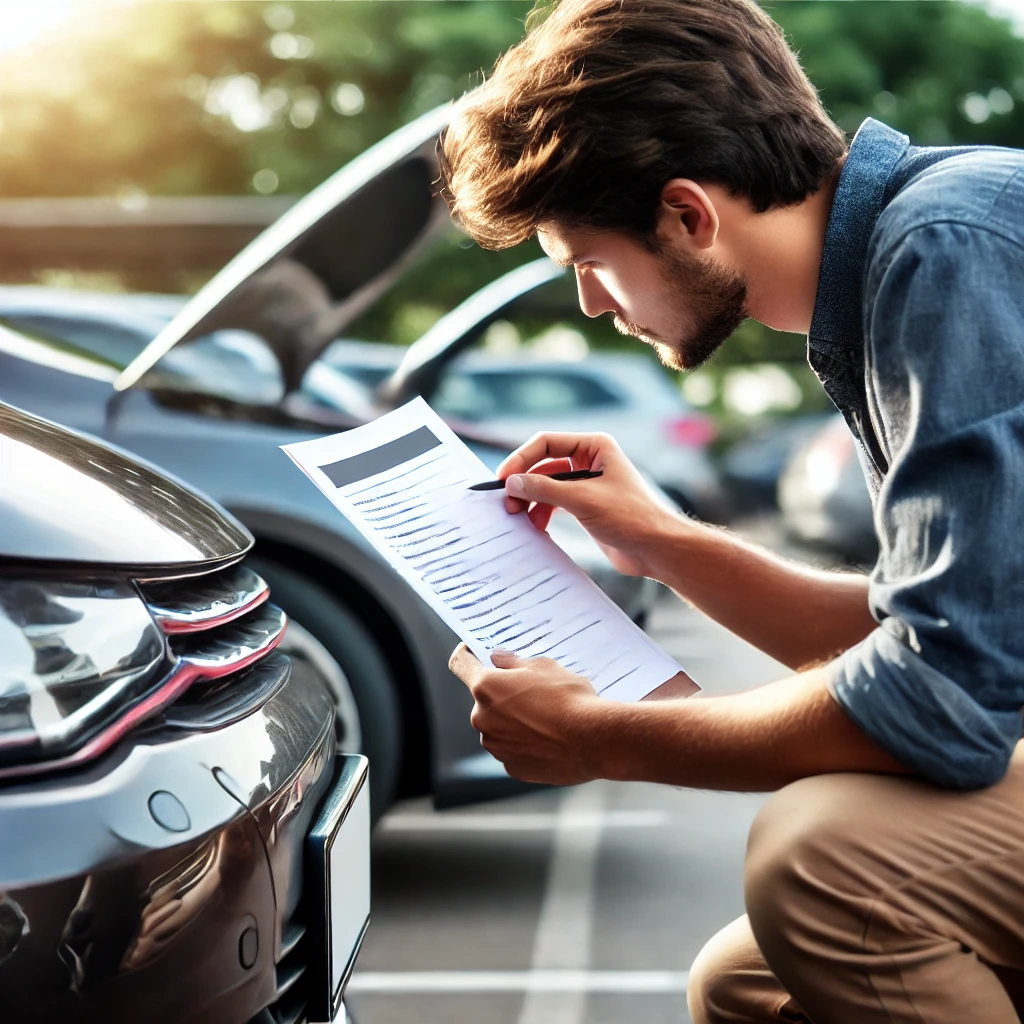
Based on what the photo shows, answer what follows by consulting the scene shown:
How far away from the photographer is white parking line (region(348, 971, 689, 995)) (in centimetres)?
273

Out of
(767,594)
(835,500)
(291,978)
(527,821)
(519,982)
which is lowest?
(835,500)

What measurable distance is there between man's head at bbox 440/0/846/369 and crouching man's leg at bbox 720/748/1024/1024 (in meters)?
0.64

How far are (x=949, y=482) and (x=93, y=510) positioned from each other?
0.98 meters

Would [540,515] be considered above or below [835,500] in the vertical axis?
above

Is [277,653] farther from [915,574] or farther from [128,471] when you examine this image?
[915,574]

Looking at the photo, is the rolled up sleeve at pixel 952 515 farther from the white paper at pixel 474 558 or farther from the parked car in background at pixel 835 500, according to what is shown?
the parked car in background at pixel 835 500

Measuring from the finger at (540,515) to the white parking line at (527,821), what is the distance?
80.9 inches

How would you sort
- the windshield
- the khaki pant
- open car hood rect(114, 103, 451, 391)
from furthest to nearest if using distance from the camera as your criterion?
the windshield → open car hood rect(114, 103, 451, 391) → the khaki pant

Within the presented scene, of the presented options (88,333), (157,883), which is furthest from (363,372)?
(157,883)

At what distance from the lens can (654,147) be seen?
1.62 metres

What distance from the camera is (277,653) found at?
1.97 m

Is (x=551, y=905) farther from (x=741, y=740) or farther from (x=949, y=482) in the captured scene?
(x=949, y=482)

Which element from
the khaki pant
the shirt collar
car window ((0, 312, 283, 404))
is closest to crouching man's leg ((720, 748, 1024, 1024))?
Answer: the khaki pant

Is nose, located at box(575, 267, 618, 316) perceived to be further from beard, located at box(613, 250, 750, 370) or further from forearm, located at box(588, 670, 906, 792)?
forearm, located at box(588, 670, 906, 792)
